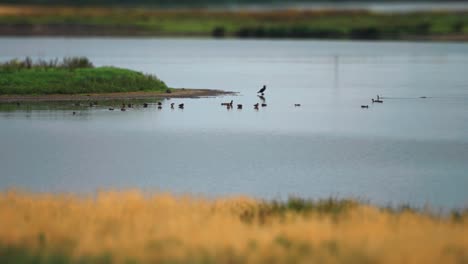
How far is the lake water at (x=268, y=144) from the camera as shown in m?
26.9

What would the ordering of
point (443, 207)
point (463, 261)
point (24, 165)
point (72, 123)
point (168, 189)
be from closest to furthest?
1. point (463, 261)
2. point (443, 207)
3. point (168, 189)
4. point (24, 165)
5. point (72, 123)

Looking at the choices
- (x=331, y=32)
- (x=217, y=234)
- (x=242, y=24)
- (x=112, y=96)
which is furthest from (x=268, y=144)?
(x=242, y=24)

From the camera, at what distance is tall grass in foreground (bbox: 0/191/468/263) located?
15172mm

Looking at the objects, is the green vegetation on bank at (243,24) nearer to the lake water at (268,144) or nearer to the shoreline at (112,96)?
the lake water at (268,144)

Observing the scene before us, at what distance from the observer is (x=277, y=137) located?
37.8 metres

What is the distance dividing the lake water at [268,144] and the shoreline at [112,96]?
1258 mm

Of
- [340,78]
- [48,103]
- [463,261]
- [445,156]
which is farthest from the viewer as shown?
[340,78]

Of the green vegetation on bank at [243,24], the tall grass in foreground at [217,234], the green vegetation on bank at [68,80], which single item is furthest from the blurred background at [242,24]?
the tall grass in foreground at [217,234]

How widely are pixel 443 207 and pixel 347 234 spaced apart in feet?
24.7

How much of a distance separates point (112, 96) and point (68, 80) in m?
2.09

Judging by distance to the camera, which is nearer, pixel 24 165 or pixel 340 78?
pixel 24 165

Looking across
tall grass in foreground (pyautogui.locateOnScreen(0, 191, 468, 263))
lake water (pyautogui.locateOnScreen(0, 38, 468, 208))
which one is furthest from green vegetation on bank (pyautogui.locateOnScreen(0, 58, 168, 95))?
tall grass in foreground (pyautogui.locateOnScreen(0, 191, 468, 263))

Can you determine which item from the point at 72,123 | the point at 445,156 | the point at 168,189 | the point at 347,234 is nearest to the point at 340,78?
the point at 72,123

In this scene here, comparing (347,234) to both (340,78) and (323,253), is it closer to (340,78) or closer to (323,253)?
(323,253)
